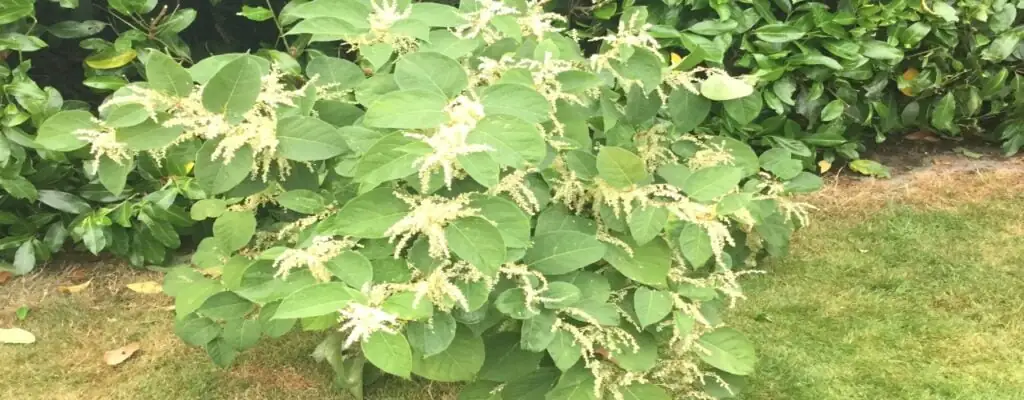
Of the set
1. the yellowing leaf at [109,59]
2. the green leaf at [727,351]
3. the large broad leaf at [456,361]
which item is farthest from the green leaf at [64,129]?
the yellowing leaf at [109,59]

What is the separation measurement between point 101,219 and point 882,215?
315cm

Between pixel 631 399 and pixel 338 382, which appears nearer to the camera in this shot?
pixel 631 399

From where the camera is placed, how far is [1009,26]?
3.64m

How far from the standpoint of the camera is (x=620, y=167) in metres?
1.63

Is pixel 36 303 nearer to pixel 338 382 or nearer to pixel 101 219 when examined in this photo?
pixel 101 219

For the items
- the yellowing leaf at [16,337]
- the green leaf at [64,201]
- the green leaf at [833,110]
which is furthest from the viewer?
the green leaf at [833,110]

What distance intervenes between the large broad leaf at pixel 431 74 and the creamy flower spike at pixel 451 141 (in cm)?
7

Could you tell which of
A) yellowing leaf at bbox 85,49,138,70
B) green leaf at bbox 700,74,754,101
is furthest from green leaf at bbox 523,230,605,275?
yellowing leaf at bbox 85,49,138,70

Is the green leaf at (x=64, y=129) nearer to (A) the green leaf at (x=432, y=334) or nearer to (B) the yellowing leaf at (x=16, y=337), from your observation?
(A) the green leaf at (x=432, y=334)

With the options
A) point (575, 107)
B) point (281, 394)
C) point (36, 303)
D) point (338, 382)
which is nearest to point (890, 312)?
point (575, 107)

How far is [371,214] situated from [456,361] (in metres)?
0.36

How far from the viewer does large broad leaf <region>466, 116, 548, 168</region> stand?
1.30m

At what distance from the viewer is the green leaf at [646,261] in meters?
1.69

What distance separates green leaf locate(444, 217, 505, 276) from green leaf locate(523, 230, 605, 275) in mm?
256
